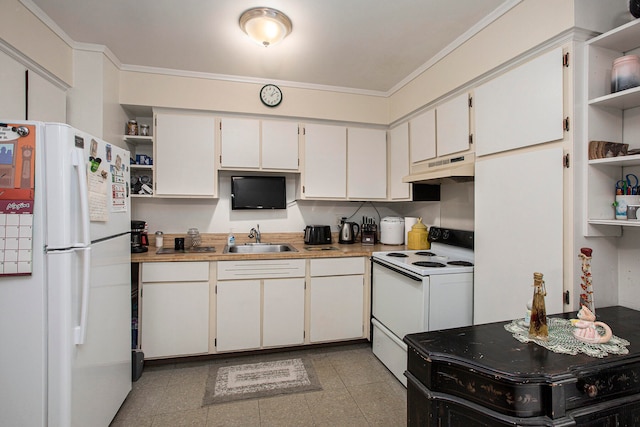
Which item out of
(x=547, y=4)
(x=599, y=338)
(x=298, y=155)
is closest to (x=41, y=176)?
(x=298, y=155)

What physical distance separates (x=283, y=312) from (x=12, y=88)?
7.51 ft

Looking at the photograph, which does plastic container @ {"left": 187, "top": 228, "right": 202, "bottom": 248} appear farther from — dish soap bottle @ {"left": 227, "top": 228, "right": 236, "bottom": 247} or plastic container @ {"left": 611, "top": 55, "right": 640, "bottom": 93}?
plastic container @ {"left": 611, "top": 55, "right": 640, "bottom": 93}

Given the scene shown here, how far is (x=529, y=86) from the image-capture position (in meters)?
1.60

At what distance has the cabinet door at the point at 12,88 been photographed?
1.59 meters

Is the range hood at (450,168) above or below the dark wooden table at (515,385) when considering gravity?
above

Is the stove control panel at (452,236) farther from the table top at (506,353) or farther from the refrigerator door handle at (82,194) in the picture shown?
the refrigerator door handle at (82,194)

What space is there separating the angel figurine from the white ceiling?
1.70 metres

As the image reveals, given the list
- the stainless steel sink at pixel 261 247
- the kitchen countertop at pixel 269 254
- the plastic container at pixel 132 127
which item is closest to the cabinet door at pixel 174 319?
the kitchen countertop at pixel 269 254

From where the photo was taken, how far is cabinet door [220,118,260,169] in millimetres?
2775

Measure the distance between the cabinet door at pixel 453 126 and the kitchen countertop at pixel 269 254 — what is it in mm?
1060

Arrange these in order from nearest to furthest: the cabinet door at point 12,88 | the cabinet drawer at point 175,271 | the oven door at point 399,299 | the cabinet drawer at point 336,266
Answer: the cabinet door at point 12,88 → the oven door at point 399,299 → the cabinet drawer at point 175,271 → the cabinet drawer at point 336,266

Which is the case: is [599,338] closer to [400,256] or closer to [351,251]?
[400,256]

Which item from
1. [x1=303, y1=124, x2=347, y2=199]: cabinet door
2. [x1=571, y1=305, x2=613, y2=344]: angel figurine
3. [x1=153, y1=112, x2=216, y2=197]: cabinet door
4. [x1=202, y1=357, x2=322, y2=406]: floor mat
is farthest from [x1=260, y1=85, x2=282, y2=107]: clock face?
[x1=571, y1=305, x2=613, y2=344]: angel figurine

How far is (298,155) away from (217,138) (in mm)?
782
